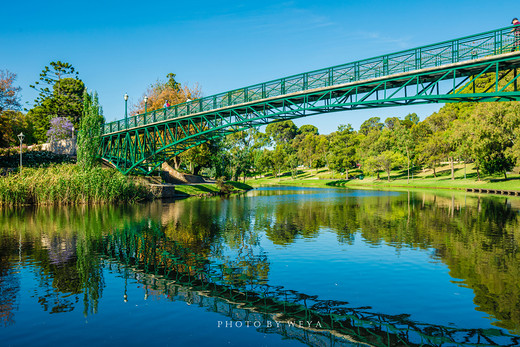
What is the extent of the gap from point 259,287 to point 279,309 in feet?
5.35

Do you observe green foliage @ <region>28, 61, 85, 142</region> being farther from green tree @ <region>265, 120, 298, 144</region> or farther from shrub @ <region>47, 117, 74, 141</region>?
green tree @ <region>265, 120, 298, 144</region>

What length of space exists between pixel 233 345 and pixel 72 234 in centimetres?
1378

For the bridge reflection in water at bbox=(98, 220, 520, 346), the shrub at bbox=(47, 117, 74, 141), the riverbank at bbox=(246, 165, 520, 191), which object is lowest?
the bridge reflection in water at bbox=(98, 220, 520, 346)

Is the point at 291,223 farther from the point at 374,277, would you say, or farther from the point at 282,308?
the point at 282,308

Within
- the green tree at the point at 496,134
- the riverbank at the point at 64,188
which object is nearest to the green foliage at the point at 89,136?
the riverbank at the point at 64,188

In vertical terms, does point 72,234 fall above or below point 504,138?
below

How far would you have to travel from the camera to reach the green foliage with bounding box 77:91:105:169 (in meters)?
39.5

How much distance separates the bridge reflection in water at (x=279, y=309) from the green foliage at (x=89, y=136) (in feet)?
96.3

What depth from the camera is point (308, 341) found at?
278 inches

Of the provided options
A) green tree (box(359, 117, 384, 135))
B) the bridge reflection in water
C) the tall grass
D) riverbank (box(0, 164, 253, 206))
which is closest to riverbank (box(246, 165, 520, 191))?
green tree (box(359, 117, 384, 135))

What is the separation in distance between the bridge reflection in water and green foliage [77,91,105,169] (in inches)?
1155

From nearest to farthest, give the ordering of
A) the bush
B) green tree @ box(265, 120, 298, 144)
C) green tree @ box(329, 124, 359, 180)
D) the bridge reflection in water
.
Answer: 1. the bridge reflection in water
2. the bush
3. green tree @ box(329, 124, 359, 180)
4. green tree @ box(265, 120, 298, 144)

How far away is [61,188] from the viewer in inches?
1273

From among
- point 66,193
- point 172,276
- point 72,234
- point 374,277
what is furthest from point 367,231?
point 66,193
